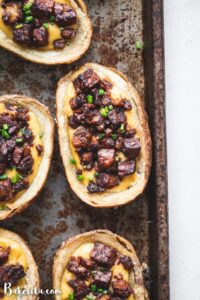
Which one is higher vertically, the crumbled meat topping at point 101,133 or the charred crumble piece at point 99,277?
the crumbled meat topping at point 101,133

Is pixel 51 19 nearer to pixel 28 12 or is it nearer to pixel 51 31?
pixel 51 31

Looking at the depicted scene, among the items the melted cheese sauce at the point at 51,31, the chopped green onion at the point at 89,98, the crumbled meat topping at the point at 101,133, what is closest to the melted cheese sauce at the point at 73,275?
the crumbled meat topping at the point at 101,133

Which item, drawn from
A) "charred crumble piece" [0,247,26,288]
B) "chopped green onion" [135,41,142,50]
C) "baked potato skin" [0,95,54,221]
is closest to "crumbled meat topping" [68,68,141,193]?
"baked potato skin" [0,95,54,221]

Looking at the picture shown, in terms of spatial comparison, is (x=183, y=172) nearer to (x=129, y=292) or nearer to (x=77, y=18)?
(x=129, y=292)

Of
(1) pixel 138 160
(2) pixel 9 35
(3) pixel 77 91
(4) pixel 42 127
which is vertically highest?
(2) pixel 9 35

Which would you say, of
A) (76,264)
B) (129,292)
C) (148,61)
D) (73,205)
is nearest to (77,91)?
(148,61)

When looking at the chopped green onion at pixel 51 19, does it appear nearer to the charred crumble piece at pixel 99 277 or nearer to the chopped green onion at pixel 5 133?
the chopped green onion at pixel 5 133
